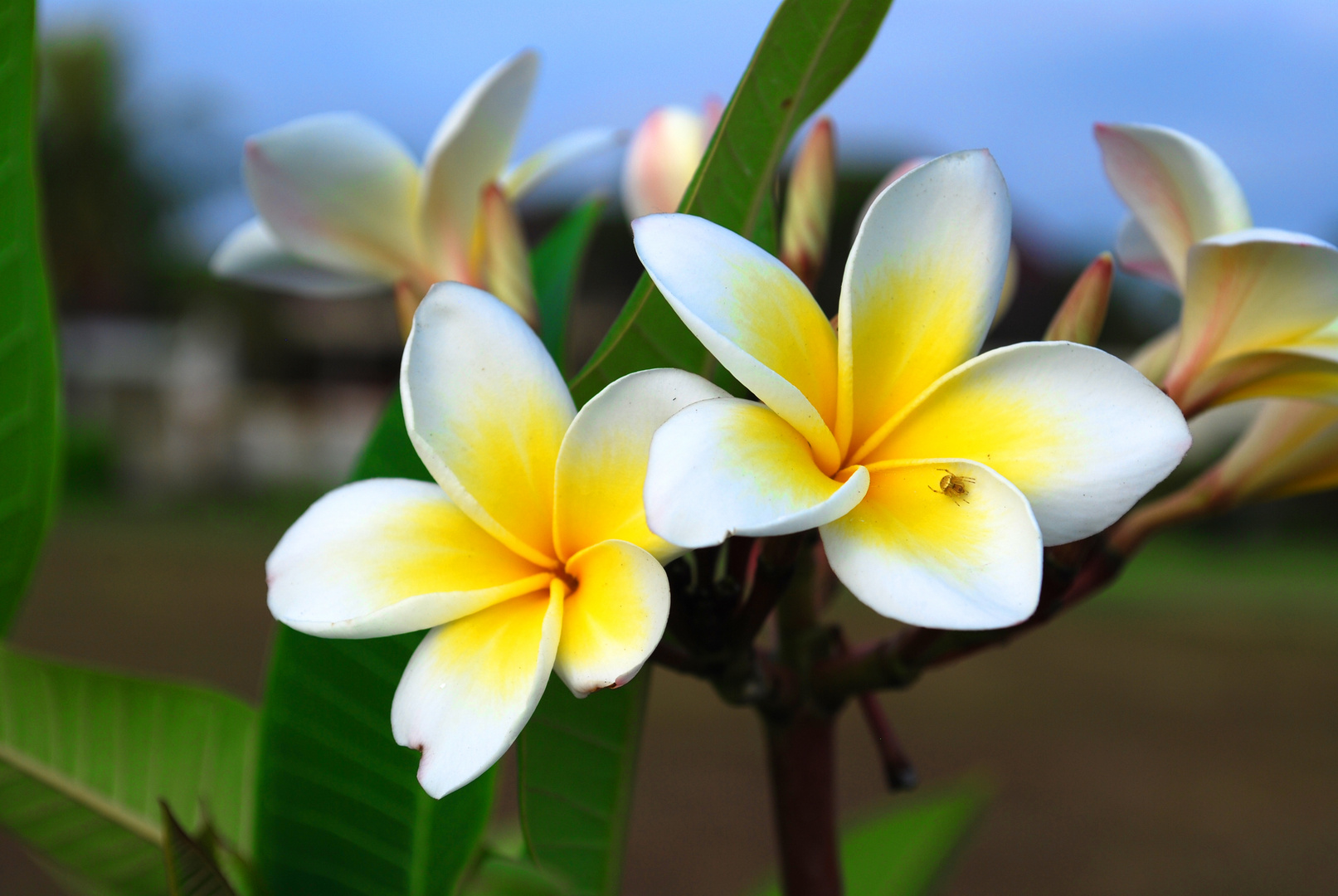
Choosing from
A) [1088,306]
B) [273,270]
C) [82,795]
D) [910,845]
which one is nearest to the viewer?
[1088,306]

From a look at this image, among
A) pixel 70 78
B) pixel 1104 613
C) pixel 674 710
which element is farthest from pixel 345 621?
pixel 70 78

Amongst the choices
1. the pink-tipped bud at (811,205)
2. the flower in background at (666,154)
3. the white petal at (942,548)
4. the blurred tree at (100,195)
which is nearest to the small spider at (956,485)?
the white petal at (942,548)

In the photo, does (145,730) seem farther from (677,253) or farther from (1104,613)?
(1104,613)

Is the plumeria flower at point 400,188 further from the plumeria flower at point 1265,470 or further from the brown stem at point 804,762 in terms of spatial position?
the plumeria flower at point 1265,470

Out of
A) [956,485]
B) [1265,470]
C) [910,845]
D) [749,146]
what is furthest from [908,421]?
[910,845]

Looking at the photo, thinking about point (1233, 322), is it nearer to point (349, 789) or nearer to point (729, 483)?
point (729, 483)

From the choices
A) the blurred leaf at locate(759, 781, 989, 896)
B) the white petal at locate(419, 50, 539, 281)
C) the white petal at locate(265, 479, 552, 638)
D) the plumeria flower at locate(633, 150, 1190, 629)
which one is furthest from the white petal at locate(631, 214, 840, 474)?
the blurred leaf at locate(759, 781, 989, 896)
